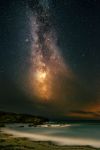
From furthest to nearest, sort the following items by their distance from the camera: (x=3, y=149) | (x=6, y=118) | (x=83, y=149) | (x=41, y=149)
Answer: (x=6, y=118), (x=83, y=149), (x=41, y=149), (x=3, y=149)

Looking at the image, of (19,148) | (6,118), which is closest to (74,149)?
Result: (19,148)

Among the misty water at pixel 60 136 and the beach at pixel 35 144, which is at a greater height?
the misty water at pixel 60 136

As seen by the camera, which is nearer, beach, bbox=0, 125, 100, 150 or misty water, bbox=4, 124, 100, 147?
beach, bbox=0, 125, 100, 150

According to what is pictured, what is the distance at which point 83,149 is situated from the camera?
108 feet

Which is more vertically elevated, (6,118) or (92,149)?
(6,118)

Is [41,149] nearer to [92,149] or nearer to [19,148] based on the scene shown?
[19,148]

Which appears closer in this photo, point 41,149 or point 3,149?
point 3,149

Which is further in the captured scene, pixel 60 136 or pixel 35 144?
pixel 60 136

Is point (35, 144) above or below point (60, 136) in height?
below

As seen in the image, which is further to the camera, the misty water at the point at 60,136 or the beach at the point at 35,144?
the misty water at the point at 60,136

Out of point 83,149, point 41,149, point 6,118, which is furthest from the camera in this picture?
point 6,118

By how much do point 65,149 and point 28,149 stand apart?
4.11 m

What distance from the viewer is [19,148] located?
30.8m

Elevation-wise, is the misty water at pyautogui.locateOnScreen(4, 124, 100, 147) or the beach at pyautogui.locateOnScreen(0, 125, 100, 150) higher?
the misty water at pyautogui.locateOnScreen(4, 124, 100, 147)
